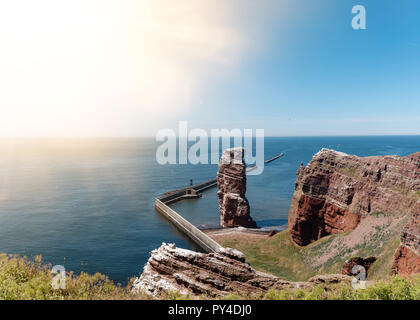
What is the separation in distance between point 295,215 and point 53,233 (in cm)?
5261

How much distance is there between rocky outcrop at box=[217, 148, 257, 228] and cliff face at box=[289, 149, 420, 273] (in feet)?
52.9

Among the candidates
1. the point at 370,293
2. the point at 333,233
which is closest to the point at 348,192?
the point at 333,233

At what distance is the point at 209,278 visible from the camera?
51.9 ft

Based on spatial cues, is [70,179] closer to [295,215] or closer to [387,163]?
[295,215]

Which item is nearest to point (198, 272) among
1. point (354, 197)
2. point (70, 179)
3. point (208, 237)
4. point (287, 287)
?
point (287, 287)

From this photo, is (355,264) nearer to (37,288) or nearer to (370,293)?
(370,293)

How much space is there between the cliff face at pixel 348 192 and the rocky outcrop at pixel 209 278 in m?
22.0

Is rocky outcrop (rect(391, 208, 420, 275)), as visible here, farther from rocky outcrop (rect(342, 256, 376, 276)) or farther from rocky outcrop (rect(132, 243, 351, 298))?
rocky outcrop (rect(132, 243, 351, 298))

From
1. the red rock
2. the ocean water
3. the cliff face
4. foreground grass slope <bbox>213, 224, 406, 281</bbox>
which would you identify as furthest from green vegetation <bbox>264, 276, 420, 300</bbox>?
the ocean water

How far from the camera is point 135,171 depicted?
154125mm

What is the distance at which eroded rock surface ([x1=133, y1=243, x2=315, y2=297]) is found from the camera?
15.4 meters

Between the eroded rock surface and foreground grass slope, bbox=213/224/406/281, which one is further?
foreground grass slope, bbox=213/224/406/281

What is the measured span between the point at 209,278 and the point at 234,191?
153ft
